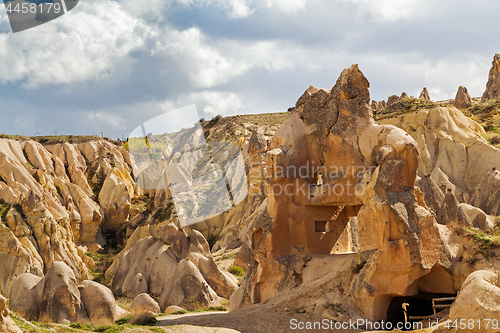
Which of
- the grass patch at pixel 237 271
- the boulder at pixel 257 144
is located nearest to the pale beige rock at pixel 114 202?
the boulder at pixel 257 144

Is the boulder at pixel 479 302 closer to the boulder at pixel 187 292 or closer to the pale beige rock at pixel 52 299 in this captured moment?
the pale beige rock at pixel 52 299

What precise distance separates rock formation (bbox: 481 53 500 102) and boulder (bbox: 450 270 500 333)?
2060 inches

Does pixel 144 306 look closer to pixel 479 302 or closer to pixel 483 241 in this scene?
pixel 483 241

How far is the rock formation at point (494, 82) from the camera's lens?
178 ft

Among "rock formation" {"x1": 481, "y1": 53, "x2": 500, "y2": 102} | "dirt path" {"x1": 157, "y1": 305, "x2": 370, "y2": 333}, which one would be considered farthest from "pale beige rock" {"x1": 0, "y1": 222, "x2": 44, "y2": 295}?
"rock formation" {"x1": 481, "y1": 53, "x2": 500, "y2": 102}

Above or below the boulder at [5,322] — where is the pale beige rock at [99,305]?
below

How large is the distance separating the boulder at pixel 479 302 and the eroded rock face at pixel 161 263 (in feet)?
49.2

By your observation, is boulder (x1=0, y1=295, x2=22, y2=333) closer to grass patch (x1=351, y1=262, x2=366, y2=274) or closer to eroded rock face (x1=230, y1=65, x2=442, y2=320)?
eroded rock face (x1=230, y1=65, x2=442, y2=320)

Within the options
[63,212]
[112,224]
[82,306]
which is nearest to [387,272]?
[82,306]

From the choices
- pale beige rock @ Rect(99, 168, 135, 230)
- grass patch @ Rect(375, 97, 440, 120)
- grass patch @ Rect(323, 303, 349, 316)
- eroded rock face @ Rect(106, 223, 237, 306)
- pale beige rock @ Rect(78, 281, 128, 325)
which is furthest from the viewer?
pale beige rock @ Rect(99, 168, 135, 230)

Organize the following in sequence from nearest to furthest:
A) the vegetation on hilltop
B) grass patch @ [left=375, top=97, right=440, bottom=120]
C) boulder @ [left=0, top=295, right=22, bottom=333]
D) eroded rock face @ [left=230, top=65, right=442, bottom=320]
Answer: boulder @ [left=0, top=295, right=22, bottom=333] → eroded rock face @ [left=230, top=65, right=442, bottom=320] → grass patch @ [left=375, top=97, right=440, bottom=120] → the vegetation on hilltop

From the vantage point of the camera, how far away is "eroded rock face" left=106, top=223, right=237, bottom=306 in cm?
2250

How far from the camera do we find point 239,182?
40.9 meters

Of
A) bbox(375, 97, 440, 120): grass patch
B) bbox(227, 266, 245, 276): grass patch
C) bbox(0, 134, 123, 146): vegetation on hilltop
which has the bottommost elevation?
bbox(227, 266, 245, 276): grass patch
